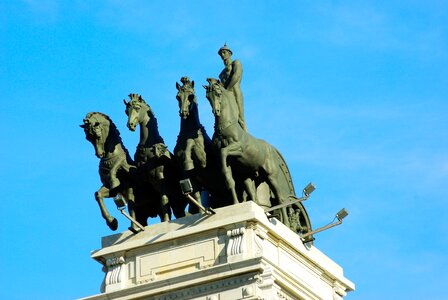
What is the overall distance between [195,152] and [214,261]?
345cm

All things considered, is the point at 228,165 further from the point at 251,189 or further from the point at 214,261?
the point at 214,261

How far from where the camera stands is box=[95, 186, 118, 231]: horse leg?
6731cm

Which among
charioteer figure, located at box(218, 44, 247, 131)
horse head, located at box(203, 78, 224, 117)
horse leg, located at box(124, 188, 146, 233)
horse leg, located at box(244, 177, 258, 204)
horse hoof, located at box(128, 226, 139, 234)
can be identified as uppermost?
charioteer figure, located at box(218, 44, 247, 131)

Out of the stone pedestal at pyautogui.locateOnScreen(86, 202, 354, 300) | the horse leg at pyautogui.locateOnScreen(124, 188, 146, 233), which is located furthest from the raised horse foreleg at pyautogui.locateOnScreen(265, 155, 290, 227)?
the horse leg at pyautogui.locateOnScreen(124, 188, 146, 233)

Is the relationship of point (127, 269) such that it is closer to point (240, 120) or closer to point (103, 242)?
point (103, 242)

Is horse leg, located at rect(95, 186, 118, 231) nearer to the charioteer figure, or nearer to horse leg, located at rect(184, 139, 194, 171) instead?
horse leg, located at rect(184, 139, 194, 171)

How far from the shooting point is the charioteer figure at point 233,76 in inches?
2667

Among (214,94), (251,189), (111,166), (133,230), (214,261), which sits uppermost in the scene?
(214,94)

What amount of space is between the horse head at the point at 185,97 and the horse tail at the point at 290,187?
123 inches

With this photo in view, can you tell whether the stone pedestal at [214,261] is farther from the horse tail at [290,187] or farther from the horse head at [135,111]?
the horse head at [135,111]

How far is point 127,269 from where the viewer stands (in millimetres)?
66188

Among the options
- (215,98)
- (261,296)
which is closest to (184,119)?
(215,98)

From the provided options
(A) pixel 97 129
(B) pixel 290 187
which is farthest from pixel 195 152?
(B) pixel 290 187

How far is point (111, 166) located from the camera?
6738 centimetres
